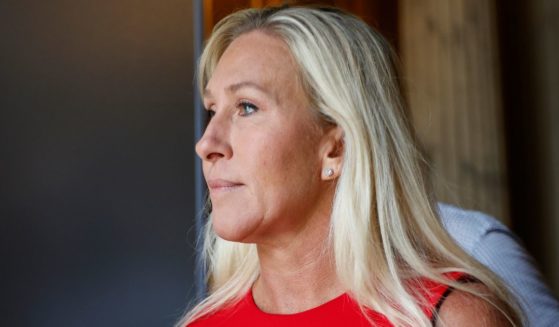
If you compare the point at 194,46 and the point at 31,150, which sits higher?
the point at 194,46

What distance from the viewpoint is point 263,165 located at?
153cm

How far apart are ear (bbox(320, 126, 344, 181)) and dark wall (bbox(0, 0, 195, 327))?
0.61 meters

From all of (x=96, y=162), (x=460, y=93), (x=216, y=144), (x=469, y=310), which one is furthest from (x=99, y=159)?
(x=460, y=93)

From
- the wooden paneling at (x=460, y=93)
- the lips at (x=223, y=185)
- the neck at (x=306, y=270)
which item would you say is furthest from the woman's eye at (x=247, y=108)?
the wooden paneling at (x=460, y=93)

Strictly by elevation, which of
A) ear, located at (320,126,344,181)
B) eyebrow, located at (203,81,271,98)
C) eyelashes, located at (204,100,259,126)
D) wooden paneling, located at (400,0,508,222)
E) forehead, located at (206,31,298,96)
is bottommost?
wooden paneling, located at (400,0,508,222)

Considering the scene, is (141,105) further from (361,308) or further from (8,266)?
(361,308)

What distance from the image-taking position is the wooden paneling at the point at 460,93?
4.35m

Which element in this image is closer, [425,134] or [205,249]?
[205,249]

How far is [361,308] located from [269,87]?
0.49 m

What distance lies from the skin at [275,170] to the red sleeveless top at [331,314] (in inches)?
1.0

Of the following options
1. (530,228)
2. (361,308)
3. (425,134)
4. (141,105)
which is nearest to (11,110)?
(141,105)

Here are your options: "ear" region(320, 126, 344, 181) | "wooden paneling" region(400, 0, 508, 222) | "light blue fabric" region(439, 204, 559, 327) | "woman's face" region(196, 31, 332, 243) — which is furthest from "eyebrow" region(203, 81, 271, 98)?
"wooden paneling" region(400, 0, 508, 222)

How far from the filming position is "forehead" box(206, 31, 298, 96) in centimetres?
159

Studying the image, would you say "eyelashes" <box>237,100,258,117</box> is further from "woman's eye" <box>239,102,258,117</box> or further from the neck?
the neck
